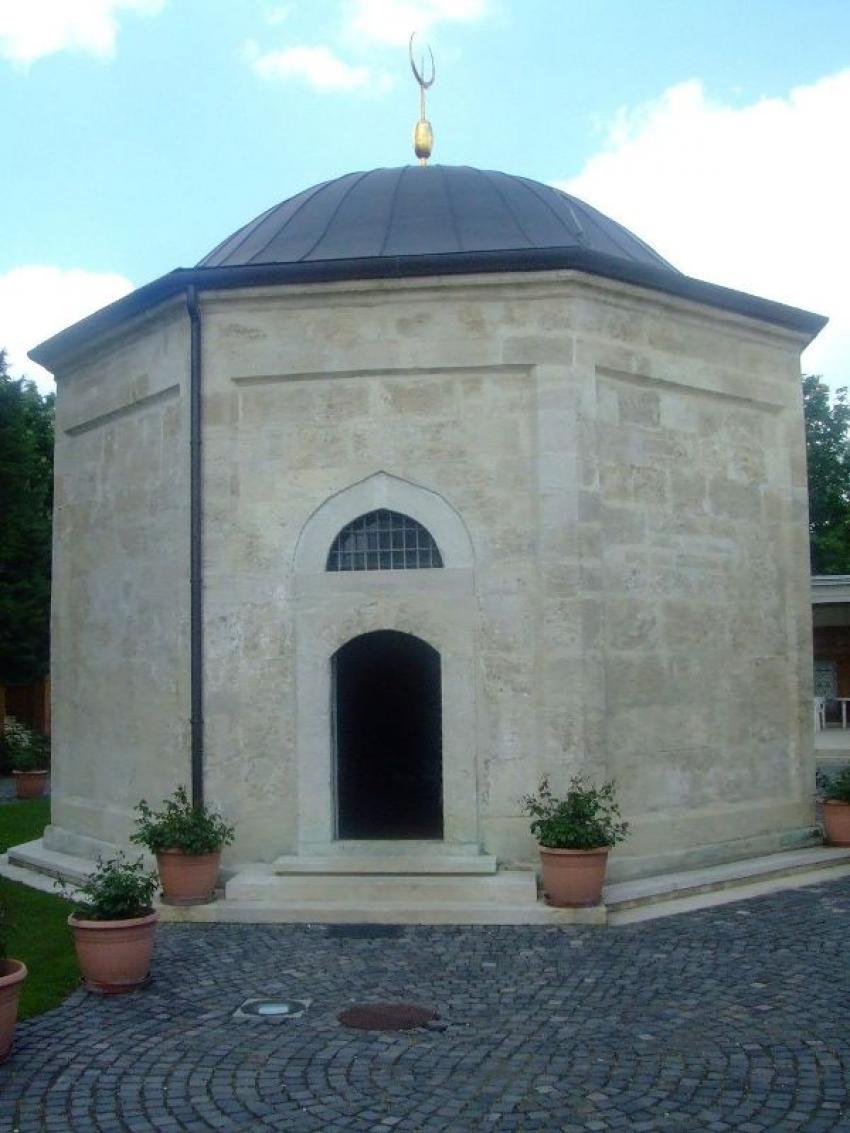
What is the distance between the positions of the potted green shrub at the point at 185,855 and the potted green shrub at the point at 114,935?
1.76m

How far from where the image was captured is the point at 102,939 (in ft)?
24.5

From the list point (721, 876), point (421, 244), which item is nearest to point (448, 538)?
point (421, 244)

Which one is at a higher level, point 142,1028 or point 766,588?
point 766,588

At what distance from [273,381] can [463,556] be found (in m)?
2.59

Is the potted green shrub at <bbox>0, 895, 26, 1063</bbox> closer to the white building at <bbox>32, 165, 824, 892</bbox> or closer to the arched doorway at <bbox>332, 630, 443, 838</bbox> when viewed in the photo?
the white building at <bbox>32, 165, 824, 892</bbox>

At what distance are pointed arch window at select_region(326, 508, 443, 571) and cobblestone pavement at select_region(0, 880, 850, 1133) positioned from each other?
344 centimetres

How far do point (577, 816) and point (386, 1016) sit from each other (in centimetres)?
304

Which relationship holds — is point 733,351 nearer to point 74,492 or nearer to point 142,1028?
point 74,492

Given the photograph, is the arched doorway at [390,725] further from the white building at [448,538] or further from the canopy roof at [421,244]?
the canopy roof at [421,244]

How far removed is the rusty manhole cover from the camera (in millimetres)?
6801

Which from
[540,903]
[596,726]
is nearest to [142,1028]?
[540,903]

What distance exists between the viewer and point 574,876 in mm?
9211

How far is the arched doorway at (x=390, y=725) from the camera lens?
1391cm

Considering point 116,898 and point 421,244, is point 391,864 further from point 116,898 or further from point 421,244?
point 421,244
